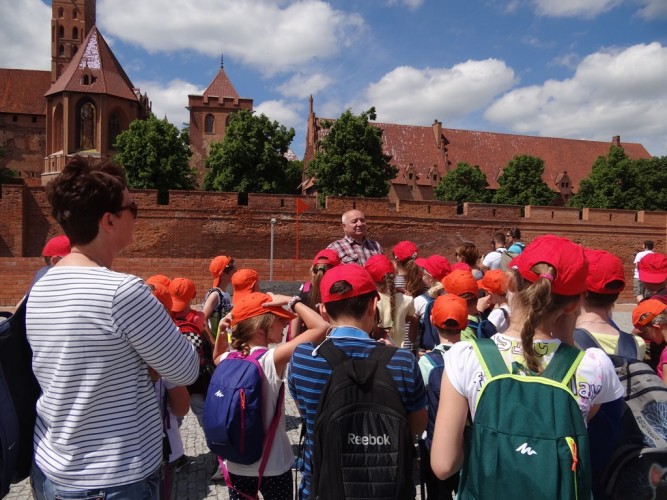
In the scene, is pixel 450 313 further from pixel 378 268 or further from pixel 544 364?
pixel 544 364

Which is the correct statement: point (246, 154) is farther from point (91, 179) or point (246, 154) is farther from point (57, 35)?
point (57, 35)

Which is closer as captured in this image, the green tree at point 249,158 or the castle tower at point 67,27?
the green tree at point 249,158

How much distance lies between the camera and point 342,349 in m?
2.11

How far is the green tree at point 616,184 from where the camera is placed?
1642 inches

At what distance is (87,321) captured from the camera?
1.76 metres

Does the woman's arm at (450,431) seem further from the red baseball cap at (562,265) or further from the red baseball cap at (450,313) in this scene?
the red baseball cap at (450,313)

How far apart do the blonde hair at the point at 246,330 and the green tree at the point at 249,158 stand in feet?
103

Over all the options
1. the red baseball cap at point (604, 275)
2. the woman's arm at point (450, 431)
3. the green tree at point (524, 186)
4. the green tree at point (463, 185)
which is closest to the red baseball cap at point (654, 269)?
the red baseball cap at point (604, 275)

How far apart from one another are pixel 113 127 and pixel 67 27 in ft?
92.6

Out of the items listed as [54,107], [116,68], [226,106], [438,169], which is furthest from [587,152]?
[54,107]

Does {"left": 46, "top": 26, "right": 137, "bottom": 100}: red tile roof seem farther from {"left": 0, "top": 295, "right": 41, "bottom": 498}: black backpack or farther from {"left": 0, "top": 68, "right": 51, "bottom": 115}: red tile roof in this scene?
{"left": 0, "top": 295, "right": 41, "bottom": 498}: black backpack

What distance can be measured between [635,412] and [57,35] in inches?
2795

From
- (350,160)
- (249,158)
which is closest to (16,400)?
(350,160)

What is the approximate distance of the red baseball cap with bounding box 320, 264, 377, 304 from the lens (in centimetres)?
223
